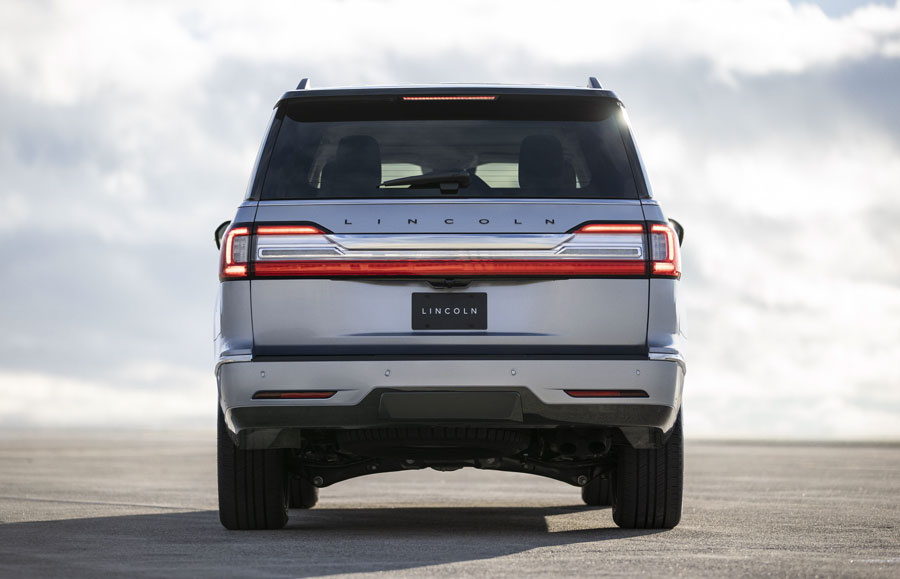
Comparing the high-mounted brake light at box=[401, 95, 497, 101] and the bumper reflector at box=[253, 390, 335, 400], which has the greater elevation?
the high-mounted brake light at box=[401, 95, 497, 101]

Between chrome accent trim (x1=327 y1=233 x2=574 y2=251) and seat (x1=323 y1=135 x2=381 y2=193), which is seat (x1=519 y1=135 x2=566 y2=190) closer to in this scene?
chrome accent trim (x1=327 y1=233 x2=574 y2=251)

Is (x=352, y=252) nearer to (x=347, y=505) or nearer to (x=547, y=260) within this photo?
(x=547, y=260)

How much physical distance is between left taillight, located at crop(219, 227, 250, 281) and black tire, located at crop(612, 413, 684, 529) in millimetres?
2319

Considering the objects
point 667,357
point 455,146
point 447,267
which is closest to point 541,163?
point 455,146

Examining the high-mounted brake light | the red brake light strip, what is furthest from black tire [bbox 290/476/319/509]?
the high-mounted brake light

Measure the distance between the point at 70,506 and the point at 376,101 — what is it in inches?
185

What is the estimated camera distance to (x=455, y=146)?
23.2ft

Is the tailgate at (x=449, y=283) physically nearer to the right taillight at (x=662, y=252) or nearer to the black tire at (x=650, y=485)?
the right taillight at (x=662, y=252)

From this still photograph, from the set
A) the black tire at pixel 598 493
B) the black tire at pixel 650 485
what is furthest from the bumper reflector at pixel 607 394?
the black tire at pixel 598 493

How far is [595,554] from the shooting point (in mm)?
6582

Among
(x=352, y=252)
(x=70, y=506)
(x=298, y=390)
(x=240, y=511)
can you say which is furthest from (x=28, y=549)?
(x=70, y=506)

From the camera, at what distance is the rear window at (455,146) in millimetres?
6809

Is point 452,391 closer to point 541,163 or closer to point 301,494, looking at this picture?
point 541,163

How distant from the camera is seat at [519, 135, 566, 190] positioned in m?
6.83
